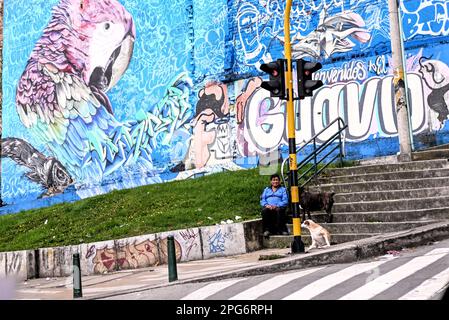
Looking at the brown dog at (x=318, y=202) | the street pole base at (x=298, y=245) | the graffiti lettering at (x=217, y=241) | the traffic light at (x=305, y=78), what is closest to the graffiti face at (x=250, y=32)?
the brown dog at (x=318, y=202)

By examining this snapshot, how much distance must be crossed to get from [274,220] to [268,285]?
4.96 metres

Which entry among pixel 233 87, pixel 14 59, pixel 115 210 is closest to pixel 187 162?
pixel 233 87

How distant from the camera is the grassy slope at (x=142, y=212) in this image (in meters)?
15.2

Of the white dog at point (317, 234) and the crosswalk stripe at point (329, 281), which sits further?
the white dog at point (317, 234)

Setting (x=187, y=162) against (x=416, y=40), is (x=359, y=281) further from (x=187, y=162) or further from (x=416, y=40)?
(x=187, y=162)

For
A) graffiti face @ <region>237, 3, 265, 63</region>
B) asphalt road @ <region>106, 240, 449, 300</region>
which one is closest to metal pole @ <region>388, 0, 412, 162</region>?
asphalt road @ <region>106, 240, 449, 300</region>

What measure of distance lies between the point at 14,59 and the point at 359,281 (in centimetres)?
2453

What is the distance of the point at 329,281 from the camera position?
27.7 ft

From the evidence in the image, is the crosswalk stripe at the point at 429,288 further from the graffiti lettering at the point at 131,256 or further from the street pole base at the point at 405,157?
the street pole base at the point at 405,157

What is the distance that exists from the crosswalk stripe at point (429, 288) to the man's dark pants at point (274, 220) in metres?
5.69

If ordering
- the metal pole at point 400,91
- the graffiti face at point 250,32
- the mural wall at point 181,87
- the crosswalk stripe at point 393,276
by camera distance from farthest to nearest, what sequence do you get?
the graffiti face at point 250,32 → the mural wall at point 181,87 → the metal pole at point 400,91 → the crosswalk stripe at point 393,276

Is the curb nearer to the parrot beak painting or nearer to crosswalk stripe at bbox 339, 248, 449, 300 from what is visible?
crosswalk stripe at bbox 339, 248, 449, 300

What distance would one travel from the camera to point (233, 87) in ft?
73.4

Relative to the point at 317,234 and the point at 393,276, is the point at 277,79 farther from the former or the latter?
the point at 393,276
